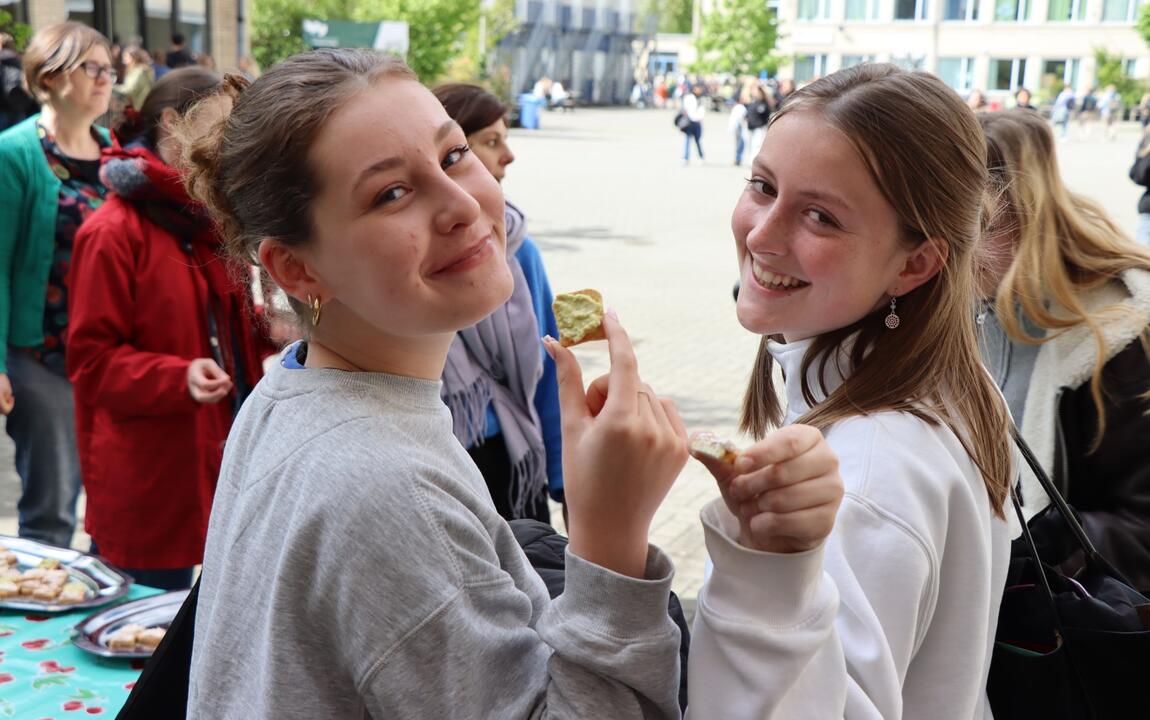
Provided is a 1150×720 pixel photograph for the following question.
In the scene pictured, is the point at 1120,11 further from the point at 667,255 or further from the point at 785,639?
the point at 785,639

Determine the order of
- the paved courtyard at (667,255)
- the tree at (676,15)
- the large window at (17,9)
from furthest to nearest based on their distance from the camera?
the tree at (676,15), the large window at (17,9), the paved courtyard at (667,255)

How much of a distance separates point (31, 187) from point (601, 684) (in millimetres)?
3807

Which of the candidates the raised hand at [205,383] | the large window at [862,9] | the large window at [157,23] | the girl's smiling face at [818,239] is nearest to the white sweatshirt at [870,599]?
the girl's smiling face at [818,239]

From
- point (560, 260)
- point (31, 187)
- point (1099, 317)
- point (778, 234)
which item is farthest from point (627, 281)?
point (778, 234)

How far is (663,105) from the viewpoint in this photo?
6812 cm

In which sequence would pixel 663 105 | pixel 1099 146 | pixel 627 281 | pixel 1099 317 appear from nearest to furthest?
pixel 1099 317 → pixel 627 281 → pixel 1099 146 → pixel 663 105

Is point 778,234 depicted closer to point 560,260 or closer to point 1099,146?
point 560,260

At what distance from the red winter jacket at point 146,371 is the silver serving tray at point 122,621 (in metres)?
0.85

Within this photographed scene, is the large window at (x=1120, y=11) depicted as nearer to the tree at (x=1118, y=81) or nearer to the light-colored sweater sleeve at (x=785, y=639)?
the tree at (x=1118, y=81)

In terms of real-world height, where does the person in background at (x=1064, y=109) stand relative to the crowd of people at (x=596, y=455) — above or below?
below

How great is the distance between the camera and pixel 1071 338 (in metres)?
2.90

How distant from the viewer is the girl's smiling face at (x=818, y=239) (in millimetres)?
1639

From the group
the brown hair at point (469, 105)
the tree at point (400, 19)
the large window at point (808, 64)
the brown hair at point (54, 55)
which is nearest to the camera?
the brown hair at point (469, 105)

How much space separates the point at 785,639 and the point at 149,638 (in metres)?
1.83
